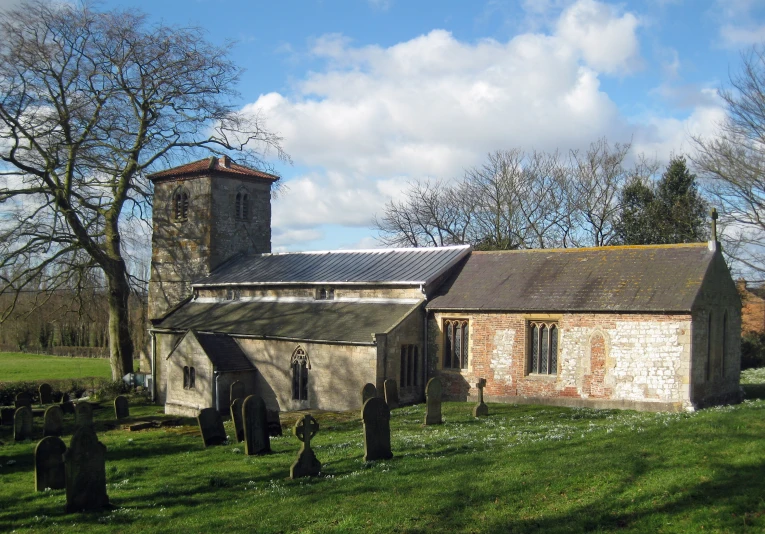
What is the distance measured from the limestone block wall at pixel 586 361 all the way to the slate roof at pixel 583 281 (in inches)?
16.0

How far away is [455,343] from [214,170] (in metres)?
17.0

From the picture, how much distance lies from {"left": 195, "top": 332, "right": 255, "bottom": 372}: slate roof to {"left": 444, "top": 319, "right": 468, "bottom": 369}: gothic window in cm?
799

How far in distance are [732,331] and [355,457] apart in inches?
670

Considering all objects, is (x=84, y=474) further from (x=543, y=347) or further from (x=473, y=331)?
(x=543, y=347)

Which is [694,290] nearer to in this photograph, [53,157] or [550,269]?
[550,269]

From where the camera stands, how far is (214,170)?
35.1 metres

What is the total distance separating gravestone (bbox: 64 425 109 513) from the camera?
1127 cm

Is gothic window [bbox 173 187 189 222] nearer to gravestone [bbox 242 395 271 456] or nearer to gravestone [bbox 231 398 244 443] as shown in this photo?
gravestone [bbox 231 398 244 443]

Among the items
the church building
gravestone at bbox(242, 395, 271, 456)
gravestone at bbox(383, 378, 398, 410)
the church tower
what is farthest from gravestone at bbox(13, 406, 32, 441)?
the church tower

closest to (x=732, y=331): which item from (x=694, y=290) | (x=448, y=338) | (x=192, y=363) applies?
(x=694, y=290)

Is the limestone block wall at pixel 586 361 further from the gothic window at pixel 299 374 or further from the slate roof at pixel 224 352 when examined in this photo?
the slate roof at pixel 224 352

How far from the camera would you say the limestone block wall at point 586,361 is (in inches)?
807

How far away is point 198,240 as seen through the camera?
3575cm

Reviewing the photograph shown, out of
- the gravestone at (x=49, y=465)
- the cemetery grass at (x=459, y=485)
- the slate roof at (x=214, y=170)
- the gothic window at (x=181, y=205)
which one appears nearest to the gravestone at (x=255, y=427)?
the cemetery grass at (x=459, y=485)
